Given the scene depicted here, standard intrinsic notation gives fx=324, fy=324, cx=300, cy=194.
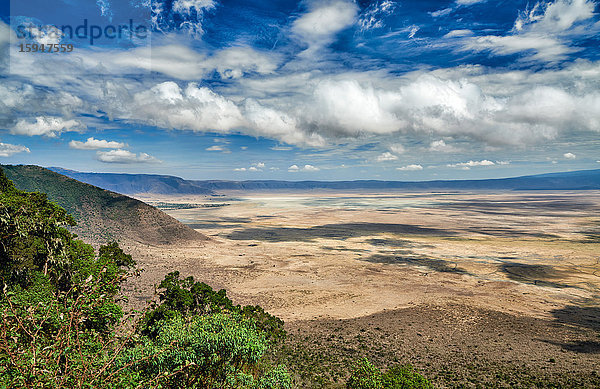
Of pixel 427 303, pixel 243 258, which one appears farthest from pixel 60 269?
pixel 243 258

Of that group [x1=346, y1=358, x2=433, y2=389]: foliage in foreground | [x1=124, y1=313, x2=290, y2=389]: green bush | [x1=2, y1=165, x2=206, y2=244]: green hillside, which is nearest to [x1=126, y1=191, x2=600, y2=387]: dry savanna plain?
[x1=2, y1=165, x2=206, y2=244]: green hillside

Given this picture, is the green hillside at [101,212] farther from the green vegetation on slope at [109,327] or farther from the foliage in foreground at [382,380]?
the foliage in foreground at [382,380]

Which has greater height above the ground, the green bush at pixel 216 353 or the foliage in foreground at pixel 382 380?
the green bush at pixel 216 353

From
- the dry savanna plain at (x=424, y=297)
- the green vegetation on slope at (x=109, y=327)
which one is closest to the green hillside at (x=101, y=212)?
the dry savanna plain at (x=424, y=297)

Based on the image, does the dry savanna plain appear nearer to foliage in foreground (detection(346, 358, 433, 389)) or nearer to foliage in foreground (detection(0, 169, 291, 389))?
foliage in foreground (detection(346, 358, 433, 389))

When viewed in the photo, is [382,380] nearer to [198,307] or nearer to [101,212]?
[198,307]

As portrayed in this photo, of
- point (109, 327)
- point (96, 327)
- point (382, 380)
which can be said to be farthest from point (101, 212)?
point (382, 380)

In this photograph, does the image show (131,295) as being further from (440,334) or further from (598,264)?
(598,264)
